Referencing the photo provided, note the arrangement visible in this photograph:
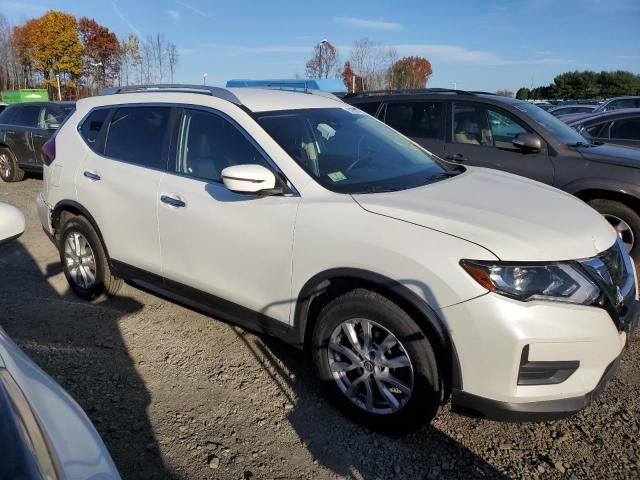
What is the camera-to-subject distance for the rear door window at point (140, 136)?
3.80 m

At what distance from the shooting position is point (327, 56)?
3538cm

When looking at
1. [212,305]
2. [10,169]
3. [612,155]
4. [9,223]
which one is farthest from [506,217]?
[10,169]

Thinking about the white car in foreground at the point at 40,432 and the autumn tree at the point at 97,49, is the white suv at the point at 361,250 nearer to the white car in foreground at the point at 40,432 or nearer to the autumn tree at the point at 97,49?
the white car in foreground at the point at 40,432

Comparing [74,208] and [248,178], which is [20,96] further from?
[248,178]

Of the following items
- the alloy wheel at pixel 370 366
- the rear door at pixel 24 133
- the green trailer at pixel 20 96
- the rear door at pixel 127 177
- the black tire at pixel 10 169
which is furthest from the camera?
the green trailer at pixel 20 96

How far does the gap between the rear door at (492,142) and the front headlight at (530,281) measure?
3.35 metres

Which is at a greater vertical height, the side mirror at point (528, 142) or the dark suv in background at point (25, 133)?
the side mirror at point (528, 142)

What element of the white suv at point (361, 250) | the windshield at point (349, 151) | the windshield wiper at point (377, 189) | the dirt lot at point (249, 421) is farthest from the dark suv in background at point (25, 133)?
the windshield wiper at point (377, 189)

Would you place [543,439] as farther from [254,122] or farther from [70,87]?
[70,87]

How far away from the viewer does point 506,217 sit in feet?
8.67

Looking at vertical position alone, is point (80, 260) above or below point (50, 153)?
below

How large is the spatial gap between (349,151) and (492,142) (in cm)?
301

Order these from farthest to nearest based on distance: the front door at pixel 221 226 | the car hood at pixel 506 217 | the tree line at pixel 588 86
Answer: the tree line at pixel 588 86 < the front door at pixel 221 226 < the car hood at pixel 506 217

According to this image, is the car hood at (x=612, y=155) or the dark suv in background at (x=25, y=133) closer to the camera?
the car hood at (x=612, y=155)
